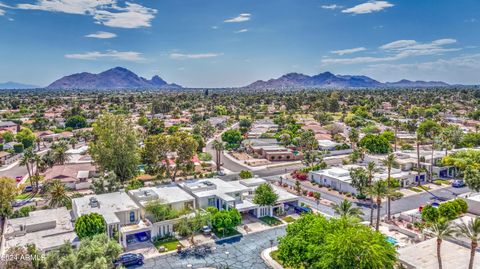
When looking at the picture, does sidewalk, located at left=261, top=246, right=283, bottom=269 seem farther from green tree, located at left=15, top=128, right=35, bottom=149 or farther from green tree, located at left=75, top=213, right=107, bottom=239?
green tree, located at left=15, top=128, right=35, bottom=149

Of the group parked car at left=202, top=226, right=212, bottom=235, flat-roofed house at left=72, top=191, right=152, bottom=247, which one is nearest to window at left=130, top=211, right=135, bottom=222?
flat-roofed house at left=72, top=191, right=152, bottom=247

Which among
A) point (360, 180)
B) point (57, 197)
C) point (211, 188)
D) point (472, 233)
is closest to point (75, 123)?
point (57, 197)

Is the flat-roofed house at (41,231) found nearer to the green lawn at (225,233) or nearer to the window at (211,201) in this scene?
the green lawn at (225,233)

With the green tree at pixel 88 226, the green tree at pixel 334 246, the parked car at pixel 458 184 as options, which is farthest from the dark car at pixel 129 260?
the parked car at pixel 458 184

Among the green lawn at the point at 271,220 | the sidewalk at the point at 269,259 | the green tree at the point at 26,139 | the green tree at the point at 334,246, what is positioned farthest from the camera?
the green tree at the point at 26,139

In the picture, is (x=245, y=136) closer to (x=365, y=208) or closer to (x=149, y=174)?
(x=149, y=174)

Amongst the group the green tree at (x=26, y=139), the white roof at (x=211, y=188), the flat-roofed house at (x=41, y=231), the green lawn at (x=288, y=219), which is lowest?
the green lawn at (x=288, y=219)
